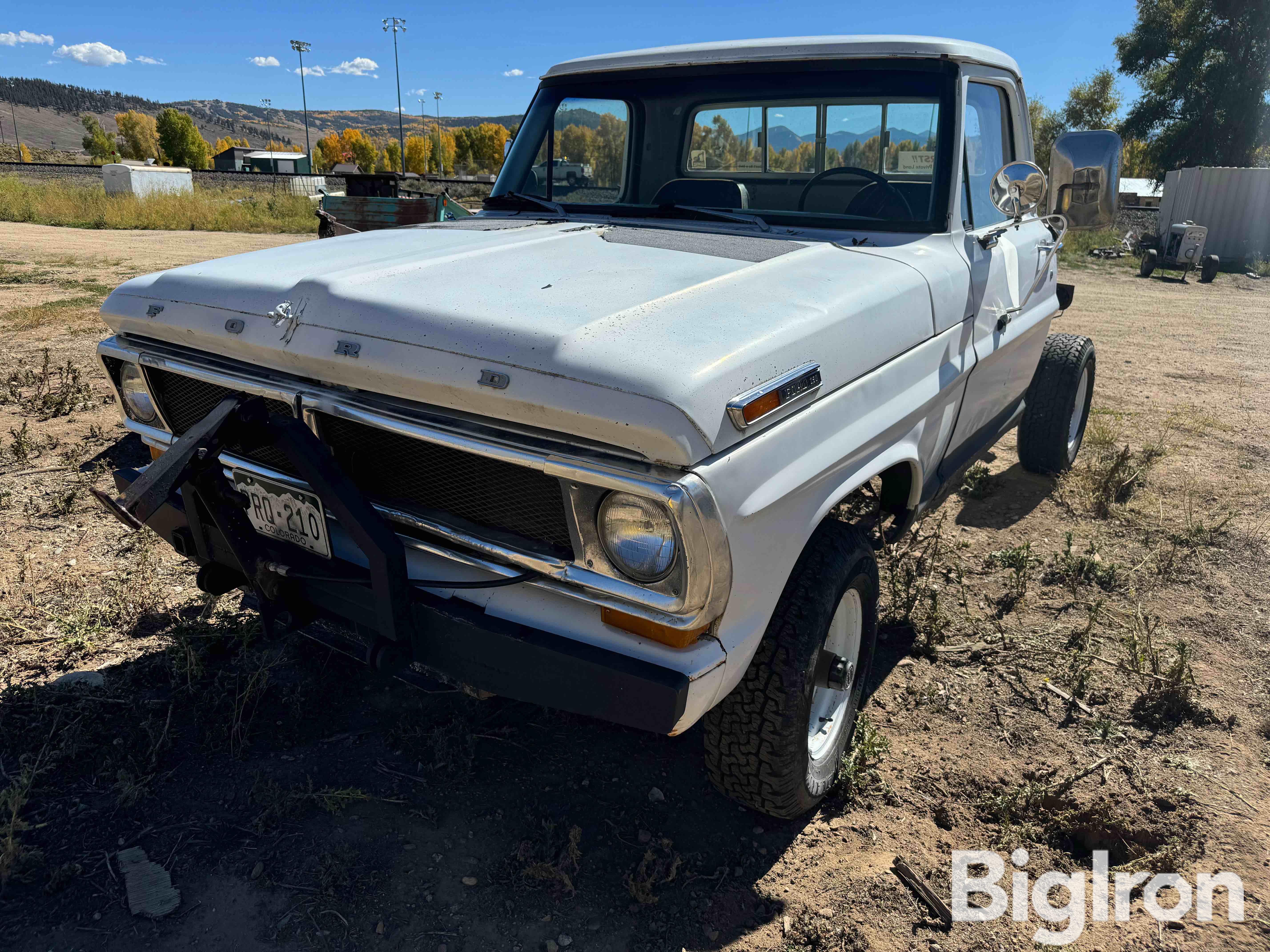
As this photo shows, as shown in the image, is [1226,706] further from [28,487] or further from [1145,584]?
[28,487]

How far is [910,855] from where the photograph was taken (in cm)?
246

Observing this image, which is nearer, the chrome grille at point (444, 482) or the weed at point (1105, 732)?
the chrome grille at point (444, 482)

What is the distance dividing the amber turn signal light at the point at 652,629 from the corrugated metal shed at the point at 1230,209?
78.5ft

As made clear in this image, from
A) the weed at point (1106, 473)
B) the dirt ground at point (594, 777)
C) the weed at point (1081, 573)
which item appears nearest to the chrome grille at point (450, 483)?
the dirt ground at point (594, 777)

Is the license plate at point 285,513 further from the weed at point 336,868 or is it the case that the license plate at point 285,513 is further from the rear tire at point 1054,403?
the rear tire at point 1054,403

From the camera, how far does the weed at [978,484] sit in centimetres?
507

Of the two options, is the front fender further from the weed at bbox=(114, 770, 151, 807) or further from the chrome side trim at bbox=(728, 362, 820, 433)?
the weed at bbox=(114, 770, 151, 807)

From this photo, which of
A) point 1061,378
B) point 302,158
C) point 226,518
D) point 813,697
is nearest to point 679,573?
point 813,697

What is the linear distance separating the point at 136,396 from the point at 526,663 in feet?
5.82

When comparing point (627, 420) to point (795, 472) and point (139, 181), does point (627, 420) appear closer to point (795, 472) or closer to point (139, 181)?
point (795, 472)

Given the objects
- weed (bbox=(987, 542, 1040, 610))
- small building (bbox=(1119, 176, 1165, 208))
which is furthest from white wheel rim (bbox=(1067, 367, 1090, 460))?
small building (bbox=(1119, 176, 1165, 208))

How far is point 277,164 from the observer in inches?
2894

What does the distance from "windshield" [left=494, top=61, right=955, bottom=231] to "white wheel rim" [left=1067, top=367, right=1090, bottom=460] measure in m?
2.46

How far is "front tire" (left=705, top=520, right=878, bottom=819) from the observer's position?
2.18m
